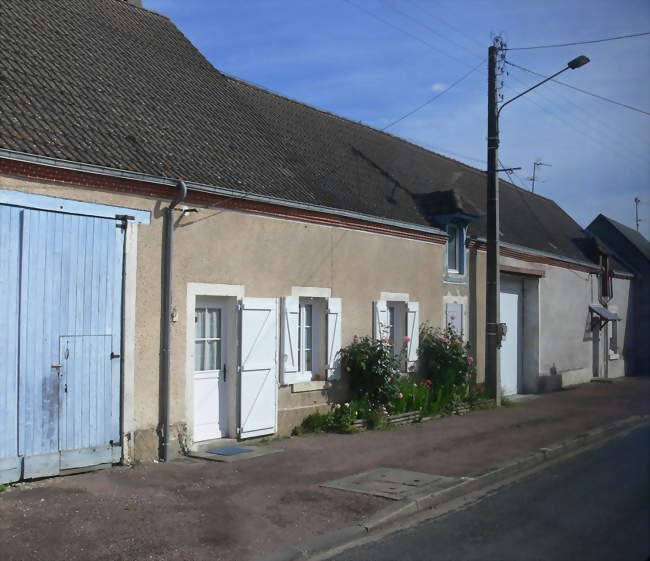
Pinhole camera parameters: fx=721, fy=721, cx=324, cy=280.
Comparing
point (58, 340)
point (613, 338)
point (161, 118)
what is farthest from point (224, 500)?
point (613, 338)

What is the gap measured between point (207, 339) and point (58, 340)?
8.33ft

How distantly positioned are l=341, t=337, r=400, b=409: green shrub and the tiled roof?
2.51m

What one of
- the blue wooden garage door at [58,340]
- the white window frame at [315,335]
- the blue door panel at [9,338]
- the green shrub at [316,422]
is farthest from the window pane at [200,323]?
the blue door panel at [9,338]

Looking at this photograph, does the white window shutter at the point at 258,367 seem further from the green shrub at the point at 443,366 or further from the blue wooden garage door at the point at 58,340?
the green shrub at the point at 443,366

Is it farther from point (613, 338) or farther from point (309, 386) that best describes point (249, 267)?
point (613, 338)

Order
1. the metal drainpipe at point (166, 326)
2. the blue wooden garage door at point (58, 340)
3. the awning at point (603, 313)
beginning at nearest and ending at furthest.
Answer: the blue wooden garage door at point (58, 340)
the metal drainpipe at point (166, 326)
the awning at point (603, 313)

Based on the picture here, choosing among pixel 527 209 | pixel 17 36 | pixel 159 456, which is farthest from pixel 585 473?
pixel 527 209

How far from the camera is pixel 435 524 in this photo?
6895 millimetres

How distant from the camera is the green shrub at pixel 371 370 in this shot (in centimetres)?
1248

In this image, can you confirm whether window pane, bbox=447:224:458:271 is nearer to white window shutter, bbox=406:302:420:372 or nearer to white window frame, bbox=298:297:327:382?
white window shutter, bbox=406:302:420:372

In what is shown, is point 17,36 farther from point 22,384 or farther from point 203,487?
point 203,487

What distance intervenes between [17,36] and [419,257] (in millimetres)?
8337

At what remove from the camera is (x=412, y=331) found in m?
14.3

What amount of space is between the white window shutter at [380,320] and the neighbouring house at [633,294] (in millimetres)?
15526
